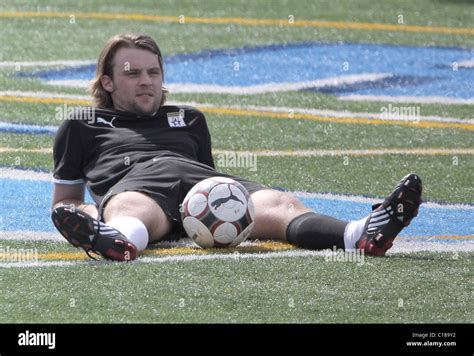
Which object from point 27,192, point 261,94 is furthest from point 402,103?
point 27,192

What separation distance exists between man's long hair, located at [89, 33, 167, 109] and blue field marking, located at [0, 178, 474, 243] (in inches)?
29.2

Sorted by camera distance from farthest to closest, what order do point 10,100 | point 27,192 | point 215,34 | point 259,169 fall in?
point 215,34 < point 10,100 < point 259,169 < point 27,192

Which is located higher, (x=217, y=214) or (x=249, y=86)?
(x=249, y=86)

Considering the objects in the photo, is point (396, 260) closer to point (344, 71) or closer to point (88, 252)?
point (88, 252)

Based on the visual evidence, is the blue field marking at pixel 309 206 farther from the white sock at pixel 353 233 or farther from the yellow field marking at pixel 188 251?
the white sock at pixel 353 233

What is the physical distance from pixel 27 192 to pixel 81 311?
2.89 metres

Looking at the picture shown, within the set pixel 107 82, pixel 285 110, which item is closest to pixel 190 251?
pixel 107 82

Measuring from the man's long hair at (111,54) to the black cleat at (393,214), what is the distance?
1.77m

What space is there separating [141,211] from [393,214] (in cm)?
130

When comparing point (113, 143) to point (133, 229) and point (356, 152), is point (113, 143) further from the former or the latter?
point (356, 152)

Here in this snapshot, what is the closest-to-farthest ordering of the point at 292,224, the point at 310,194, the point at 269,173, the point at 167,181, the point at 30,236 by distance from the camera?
the point at 292,224 < the point at 167,181 < the point at 30,236 < the point at 310,194 < the point at 269,173

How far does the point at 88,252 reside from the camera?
711 centimetres

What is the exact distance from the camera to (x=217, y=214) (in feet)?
23.9
